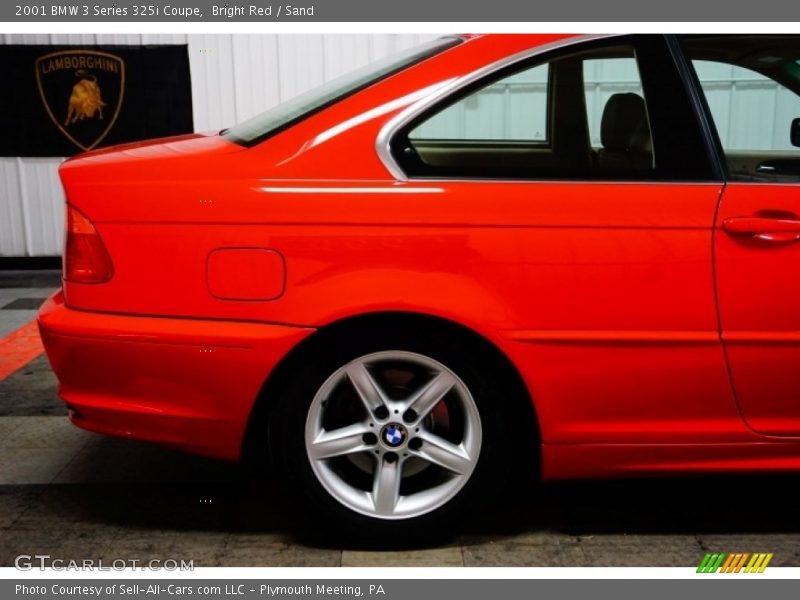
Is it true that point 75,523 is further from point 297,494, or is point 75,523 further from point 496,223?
point 496,223

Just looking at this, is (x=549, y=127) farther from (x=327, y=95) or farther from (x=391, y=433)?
(x=391, y=433)

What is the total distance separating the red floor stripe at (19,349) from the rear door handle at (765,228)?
136 inches

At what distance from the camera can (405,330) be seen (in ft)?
7.98

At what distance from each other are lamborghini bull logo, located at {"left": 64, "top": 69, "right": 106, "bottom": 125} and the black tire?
198 inches

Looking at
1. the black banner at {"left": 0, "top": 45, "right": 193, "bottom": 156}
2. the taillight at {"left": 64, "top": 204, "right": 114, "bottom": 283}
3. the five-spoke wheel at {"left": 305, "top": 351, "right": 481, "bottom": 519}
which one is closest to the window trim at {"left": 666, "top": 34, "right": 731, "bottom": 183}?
the five-spoke wheel at {"left": 305, "top": 351, "right": 481, "bottom": 519}

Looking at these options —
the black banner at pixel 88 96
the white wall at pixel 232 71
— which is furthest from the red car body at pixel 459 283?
the black banner at pixel 88 96

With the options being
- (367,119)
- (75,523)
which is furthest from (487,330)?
(75,523)

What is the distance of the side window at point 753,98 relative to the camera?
2555 millimetres

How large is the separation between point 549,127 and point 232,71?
4.60 m

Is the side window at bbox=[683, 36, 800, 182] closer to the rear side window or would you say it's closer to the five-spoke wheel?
the rear side window

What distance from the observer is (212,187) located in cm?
242

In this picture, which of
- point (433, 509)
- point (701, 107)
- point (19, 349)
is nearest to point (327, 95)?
point (701, 107)

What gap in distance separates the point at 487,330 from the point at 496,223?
0.94 ft

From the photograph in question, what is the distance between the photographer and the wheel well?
242 cm
